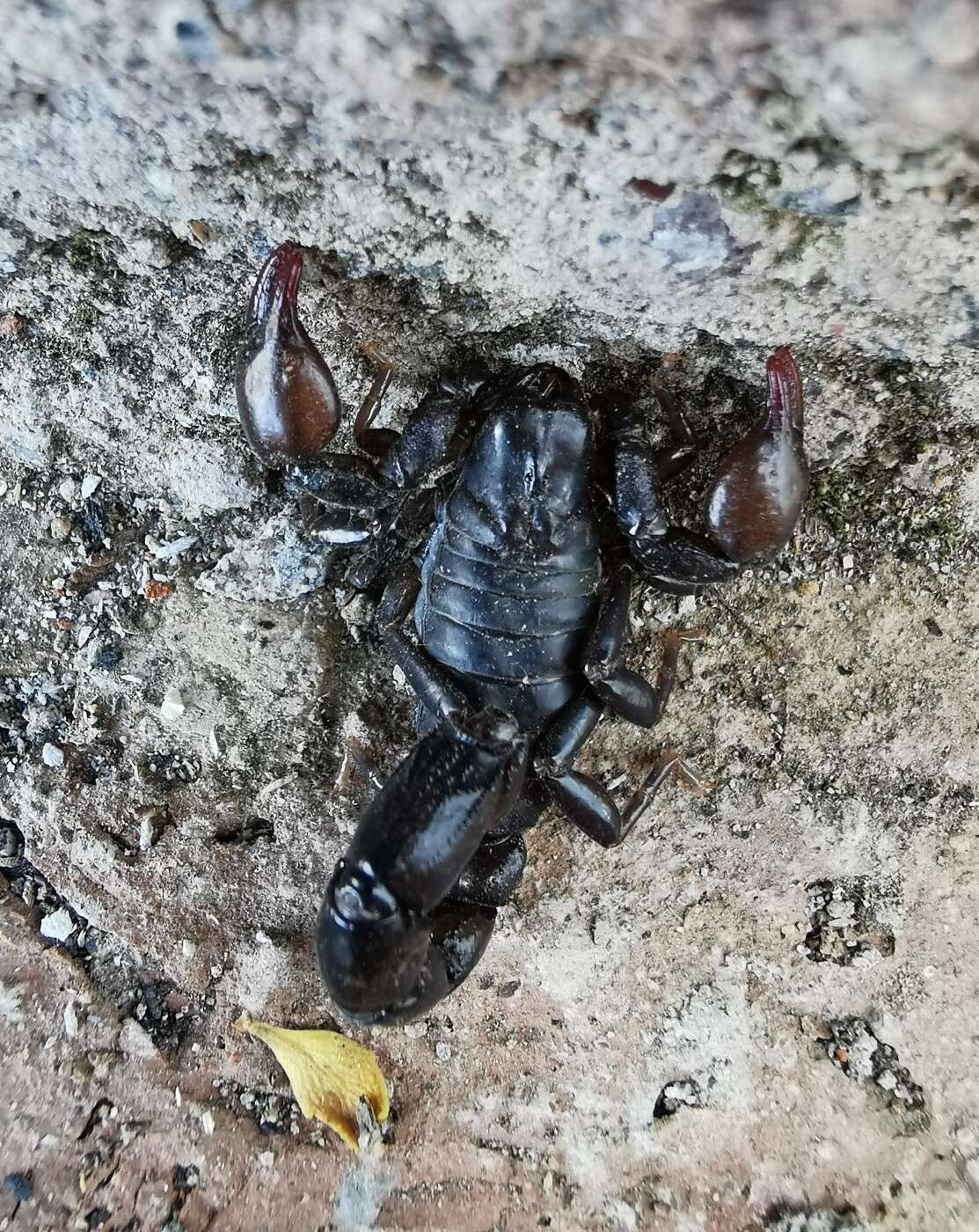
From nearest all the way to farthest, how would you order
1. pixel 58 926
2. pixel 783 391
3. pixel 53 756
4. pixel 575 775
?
1. pixel 783 391
2. pixel 575 775
3. pixel 53 756
4. pixel 58 926

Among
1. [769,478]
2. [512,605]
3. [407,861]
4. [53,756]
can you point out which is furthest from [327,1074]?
[769,478]

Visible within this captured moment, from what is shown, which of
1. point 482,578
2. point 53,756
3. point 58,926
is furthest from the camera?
point 58,926

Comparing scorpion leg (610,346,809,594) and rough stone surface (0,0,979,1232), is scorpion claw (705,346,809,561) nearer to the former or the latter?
scorpion leg (610,346,809,594)

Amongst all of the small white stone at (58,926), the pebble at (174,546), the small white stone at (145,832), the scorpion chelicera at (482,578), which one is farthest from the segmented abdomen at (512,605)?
the small white stone at (58,926)

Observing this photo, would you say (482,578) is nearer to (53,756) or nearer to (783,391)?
(783,391)

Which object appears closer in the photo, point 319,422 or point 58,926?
point 319,422

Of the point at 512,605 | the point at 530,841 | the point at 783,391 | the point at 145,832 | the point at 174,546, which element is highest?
the point at 783,391

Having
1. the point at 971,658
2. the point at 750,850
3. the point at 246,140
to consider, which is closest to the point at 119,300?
the point at 246,140
